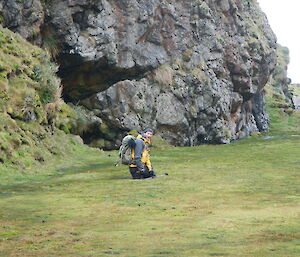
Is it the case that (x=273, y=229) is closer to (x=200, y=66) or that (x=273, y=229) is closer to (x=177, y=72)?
(x=177, y=72)

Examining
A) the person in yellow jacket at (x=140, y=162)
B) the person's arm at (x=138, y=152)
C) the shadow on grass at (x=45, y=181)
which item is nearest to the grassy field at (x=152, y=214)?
the shadow on grass at (x=45, y=181)

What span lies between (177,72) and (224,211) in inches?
1449

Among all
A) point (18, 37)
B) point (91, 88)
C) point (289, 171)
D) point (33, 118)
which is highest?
point (18, 37)

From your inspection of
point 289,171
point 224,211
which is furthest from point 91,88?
point 224,211

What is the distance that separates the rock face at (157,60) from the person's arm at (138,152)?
15.5m

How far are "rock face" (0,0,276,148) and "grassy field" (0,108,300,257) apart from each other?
56.4 feet

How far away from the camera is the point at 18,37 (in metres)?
28.7

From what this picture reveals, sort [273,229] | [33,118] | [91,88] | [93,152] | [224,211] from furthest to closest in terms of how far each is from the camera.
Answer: [91,88]
[93,152]
[33,118]
[224,211]
[273,229]

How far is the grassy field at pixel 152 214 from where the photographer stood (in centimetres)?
710

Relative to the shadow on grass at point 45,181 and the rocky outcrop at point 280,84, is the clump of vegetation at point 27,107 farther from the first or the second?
the rocky outcrop at point 280,84

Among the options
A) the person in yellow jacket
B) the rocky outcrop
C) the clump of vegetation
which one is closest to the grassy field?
the person in yellow jacket

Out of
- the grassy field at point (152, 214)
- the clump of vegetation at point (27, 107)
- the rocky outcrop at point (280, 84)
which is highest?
the rocky outcrop at point (280, 84)

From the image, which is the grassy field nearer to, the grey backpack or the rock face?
the grey backpack

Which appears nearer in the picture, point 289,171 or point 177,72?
point 289,171
